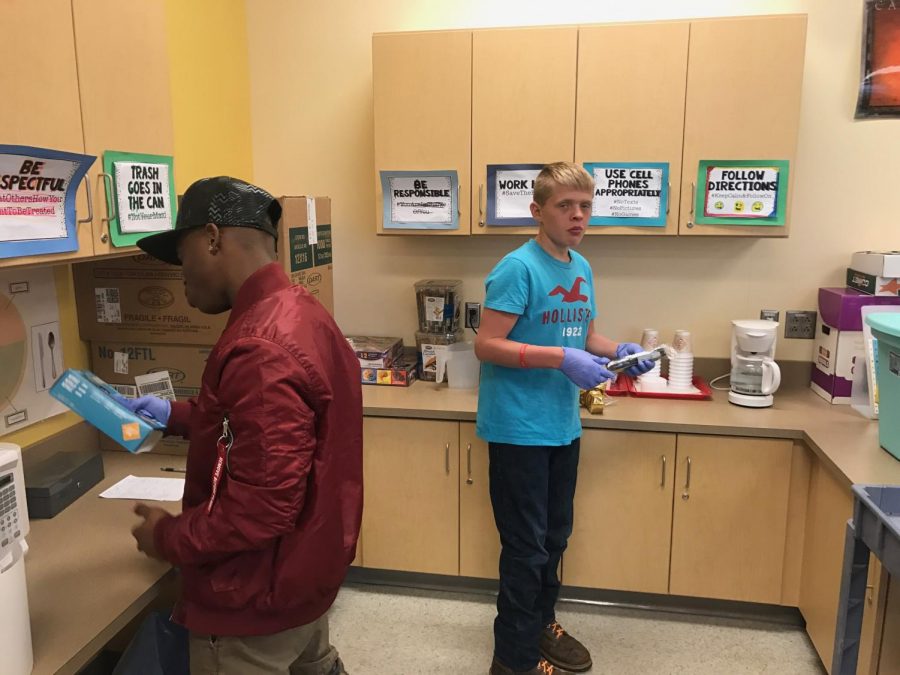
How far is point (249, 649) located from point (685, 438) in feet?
5.28

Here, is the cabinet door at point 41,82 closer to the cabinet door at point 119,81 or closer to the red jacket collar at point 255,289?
the cabinet door at point 119,81

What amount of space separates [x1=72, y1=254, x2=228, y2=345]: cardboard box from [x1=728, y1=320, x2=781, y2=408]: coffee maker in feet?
5.93

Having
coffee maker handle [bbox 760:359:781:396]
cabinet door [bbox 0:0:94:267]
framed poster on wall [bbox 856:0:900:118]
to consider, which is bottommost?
coffee maker handle [bbox 760:359:781:396]

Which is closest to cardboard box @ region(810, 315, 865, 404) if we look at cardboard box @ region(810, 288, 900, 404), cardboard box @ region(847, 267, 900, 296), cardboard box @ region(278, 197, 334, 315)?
cardboard box @ region(810, 288, 900, 404)

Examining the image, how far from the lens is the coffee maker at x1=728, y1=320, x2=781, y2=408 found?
8.18ft

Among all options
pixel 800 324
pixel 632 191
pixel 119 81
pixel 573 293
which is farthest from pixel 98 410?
pixel 800 324

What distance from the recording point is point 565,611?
262 centimetres

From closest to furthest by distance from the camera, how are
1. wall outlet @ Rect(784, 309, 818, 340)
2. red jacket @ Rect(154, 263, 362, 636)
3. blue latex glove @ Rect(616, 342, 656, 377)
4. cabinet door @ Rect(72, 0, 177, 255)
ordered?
red jacket @ Rect(154, 263, 362, 636) → cabinet door @ Rect(72, 0, 177, 255) → blue latex glove @ Rect(616, 342, 656, 377) → wall outlet @ Rect(784, 309, 818, 340)

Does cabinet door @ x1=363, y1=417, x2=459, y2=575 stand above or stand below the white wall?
below

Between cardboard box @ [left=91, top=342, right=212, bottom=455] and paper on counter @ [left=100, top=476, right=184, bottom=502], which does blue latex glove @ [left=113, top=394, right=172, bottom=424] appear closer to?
paper on counter @ [left=100, top=476, right=184, bottom=502]

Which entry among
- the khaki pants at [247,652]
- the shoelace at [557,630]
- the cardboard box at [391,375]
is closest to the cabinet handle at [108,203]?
the khaki pants at [247,652]

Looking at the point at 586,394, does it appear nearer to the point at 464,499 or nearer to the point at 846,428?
the point at 464,499

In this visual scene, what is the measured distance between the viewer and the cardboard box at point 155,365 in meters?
2.12

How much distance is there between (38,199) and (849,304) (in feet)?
8.20
